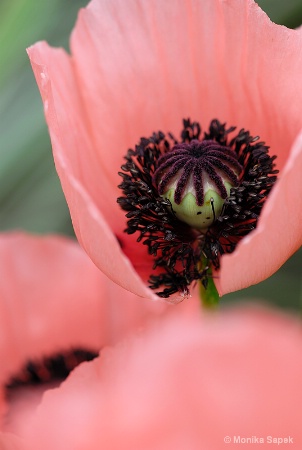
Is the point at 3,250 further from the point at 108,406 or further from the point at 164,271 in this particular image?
the point at 108,406

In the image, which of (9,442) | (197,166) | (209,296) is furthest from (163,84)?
(9,442)

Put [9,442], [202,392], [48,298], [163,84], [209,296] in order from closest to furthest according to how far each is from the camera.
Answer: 1. [202,392]
2. [9,442]
3. [209,296]
4. [163,84]
5. [48,298]

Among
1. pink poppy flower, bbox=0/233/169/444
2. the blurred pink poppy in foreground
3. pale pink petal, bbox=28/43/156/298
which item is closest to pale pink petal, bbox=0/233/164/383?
pink poppy flower, bbox=0/233/169/444

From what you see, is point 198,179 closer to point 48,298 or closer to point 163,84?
point 163,84

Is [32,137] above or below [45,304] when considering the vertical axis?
above

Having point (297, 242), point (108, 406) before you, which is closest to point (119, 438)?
point (108, 406)

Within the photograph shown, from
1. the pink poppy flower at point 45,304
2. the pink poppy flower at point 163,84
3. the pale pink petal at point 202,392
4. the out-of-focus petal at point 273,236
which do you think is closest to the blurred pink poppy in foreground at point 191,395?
the pale pink petal at point 202,392
